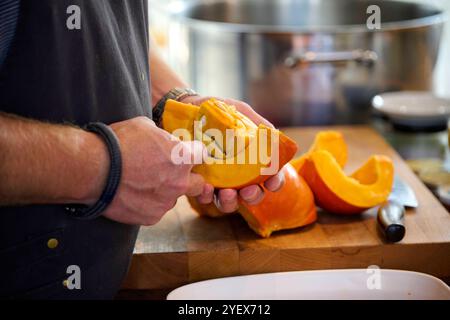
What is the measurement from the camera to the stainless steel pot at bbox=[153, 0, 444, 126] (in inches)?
61.9

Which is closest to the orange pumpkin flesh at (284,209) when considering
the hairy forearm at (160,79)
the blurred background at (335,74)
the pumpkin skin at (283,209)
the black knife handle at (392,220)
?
the pumpkin skin at (283,209)

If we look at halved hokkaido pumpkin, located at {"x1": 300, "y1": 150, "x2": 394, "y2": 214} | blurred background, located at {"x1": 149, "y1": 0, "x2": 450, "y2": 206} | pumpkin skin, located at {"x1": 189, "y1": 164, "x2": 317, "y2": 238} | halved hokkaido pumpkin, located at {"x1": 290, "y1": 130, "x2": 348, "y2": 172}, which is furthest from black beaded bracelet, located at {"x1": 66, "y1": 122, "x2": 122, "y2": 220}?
blurred background, located at {"x1": 149, "y1": 0, "x2": 450, "y2": 206}

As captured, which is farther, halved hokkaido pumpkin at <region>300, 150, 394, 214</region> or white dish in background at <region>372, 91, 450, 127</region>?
white dish in background at <region>372, 91, 450, 127</region>

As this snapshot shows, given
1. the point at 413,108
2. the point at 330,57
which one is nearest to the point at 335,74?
the point at 330,57

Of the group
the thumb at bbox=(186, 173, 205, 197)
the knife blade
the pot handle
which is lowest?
the knife blade

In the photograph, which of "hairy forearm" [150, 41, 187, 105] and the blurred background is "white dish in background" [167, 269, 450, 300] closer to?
→ "hairy forearm" [150, 41, 187, 105]

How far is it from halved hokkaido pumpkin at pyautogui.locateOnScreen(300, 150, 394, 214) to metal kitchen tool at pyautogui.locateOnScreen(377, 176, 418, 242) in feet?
0.07

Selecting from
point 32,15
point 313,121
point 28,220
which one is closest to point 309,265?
point 28,220

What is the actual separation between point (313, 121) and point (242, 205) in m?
0.69

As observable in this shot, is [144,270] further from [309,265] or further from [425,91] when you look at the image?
[425,91]

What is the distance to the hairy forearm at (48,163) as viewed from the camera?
29.1 inches

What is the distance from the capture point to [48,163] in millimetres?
752

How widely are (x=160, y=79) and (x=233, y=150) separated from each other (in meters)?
0.29

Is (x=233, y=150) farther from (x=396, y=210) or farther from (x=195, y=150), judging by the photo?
(x=396, y=210)
